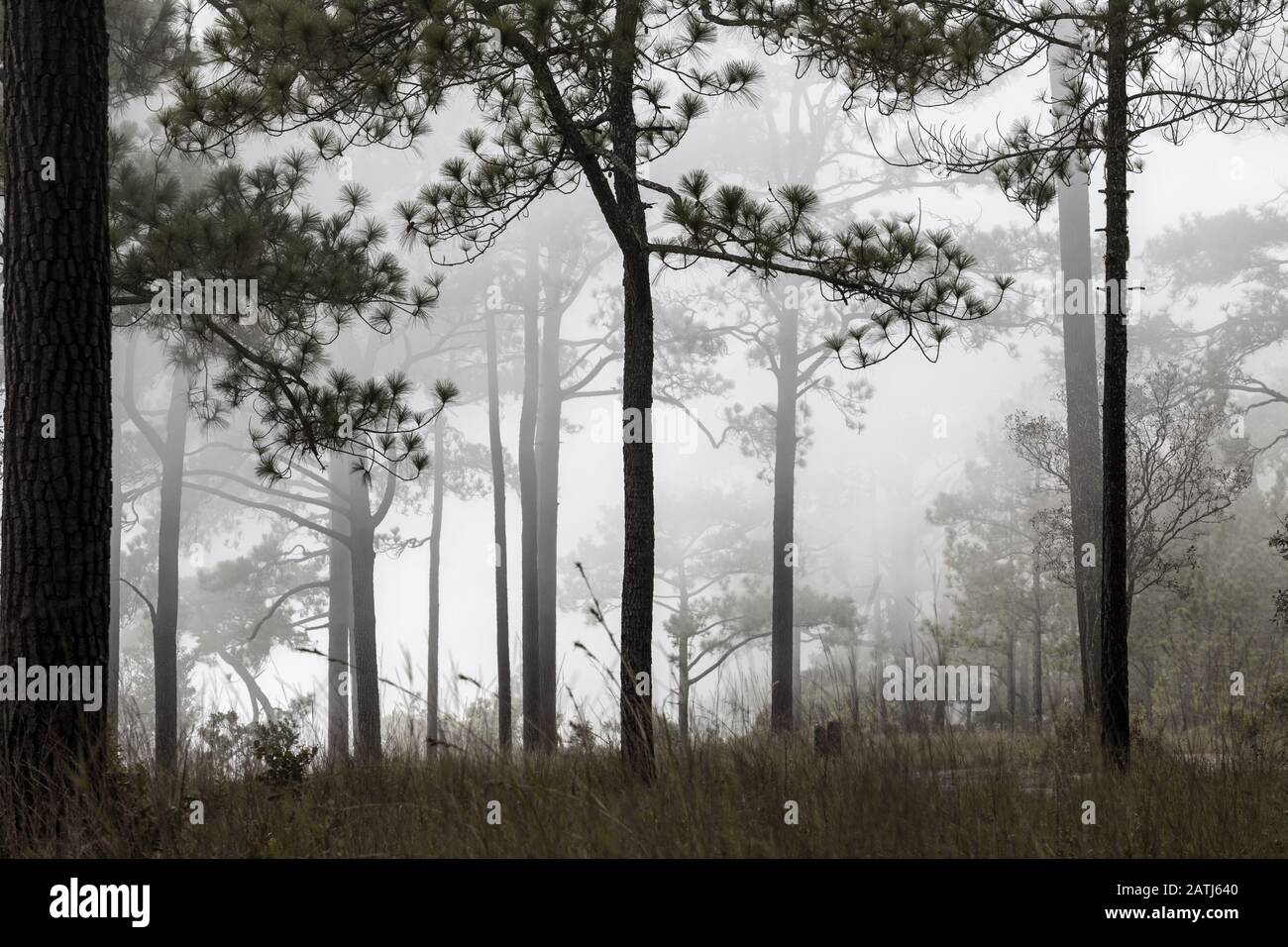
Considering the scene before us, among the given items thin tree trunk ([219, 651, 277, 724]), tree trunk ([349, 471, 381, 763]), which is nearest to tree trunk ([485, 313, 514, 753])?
tree trunk ([349, 471, 381, 763])

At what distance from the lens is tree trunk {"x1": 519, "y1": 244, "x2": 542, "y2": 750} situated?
46.0 feet

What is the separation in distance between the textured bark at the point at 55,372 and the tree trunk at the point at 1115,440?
5.46m

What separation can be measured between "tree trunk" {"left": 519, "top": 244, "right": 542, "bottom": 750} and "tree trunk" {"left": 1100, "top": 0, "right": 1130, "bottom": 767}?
278 inches

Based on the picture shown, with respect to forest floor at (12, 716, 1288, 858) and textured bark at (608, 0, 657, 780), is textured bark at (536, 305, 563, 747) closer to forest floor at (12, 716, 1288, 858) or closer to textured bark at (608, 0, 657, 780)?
textured bark at (608, 0, 657, 780)

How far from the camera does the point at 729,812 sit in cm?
371

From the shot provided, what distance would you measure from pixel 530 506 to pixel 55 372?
1114cm

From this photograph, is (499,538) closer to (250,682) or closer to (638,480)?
(638,480)

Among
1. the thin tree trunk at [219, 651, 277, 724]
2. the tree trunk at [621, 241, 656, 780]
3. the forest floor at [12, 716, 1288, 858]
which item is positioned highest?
the tree trunk at [621, 241, 656, 780]

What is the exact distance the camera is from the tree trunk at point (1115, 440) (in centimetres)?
637

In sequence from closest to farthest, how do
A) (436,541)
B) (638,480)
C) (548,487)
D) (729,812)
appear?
(729,812) < (638,480) < (548,487) < (436,541)

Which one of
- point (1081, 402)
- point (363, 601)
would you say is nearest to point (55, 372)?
point (363, 601)

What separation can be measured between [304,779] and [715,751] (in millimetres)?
2073
